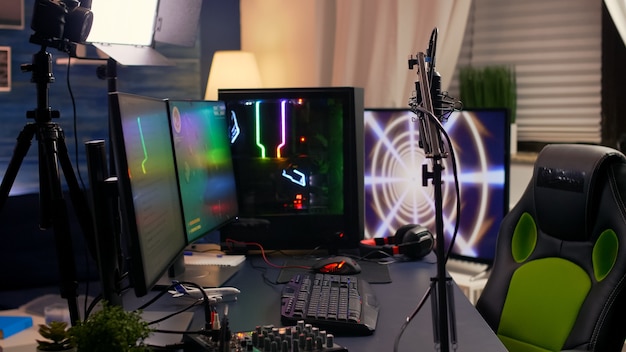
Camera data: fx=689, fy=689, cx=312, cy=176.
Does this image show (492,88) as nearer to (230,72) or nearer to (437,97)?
(230,72)

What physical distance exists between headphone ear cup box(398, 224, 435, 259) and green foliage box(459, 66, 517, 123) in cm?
112

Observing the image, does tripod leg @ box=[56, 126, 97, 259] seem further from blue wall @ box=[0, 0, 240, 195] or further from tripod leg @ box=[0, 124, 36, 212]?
blue wall @ box=[0, 0, 240, 195]

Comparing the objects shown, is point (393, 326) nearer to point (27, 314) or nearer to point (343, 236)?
point (343, 236)

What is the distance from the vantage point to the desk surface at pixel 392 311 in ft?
4.31

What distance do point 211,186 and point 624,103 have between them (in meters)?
1.94

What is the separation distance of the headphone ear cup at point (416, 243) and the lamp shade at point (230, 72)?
1.42 meters

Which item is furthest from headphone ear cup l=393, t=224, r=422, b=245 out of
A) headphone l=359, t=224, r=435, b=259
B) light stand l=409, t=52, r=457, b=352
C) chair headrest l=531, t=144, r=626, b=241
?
light stand l=409, t=52, r=457, b=352

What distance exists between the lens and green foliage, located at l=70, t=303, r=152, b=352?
96 cm

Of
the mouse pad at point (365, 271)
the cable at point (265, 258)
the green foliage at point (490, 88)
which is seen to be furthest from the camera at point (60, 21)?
the green foliage at point (490, 88)

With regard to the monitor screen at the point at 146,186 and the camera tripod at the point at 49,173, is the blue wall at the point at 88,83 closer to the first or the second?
the camera tripod at the point at 49,173

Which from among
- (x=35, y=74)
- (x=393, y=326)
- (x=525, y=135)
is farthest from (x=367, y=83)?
(x=393, y=326)

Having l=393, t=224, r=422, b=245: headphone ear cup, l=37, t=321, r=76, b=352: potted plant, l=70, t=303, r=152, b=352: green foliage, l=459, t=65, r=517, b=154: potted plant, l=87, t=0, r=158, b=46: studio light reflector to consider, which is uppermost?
l=87, t=0, r=158, b=46: studio light reflector

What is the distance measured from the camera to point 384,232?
8.24ft

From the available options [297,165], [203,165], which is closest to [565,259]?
[297,165]
